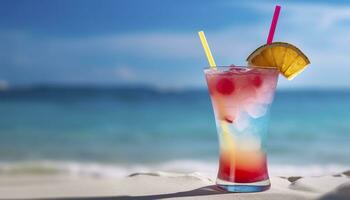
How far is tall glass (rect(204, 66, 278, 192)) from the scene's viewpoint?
2057 mm

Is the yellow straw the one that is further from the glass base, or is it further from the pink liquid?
the glass base

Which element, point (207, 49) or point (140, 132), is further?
point (140, 132)

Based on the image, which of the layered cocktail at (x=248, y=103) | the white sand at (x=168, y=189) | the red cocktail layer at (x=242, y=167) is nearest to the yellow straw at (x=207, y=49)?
the layered cocktail at (x=248, y=103)

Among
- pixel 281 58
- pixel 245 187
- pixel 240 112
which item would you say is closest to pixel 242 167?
pixel 245 187

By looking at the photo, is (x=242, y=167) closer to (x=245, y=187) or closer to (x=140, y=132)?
(x=245, y=187)

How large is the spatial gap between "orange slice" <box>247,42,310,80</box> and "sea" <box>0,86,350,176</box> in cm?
136

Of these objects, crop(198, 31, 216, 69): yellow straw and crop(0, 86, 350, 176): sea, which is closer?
crop(198, 31, 216, 69): yellow straw

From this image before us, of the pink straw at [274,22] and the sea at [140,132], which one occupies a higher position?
the sea at [140,132]

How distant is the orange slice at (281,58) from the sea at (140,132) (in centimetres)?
136

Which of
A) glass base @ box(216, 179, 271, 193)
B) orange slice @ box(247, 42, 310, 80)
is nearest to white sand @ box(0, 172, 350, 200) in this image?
glass base @ box(216, 179, 271, 193)

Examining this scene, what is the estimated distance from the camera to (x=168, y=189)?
216 centimetres

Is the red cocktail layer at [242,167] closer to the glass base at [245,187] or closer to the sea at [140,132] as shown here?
the glass base at [245,187]

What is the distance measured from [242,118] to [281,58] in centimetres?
24

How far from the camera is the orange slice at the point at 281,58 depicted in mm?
2053
